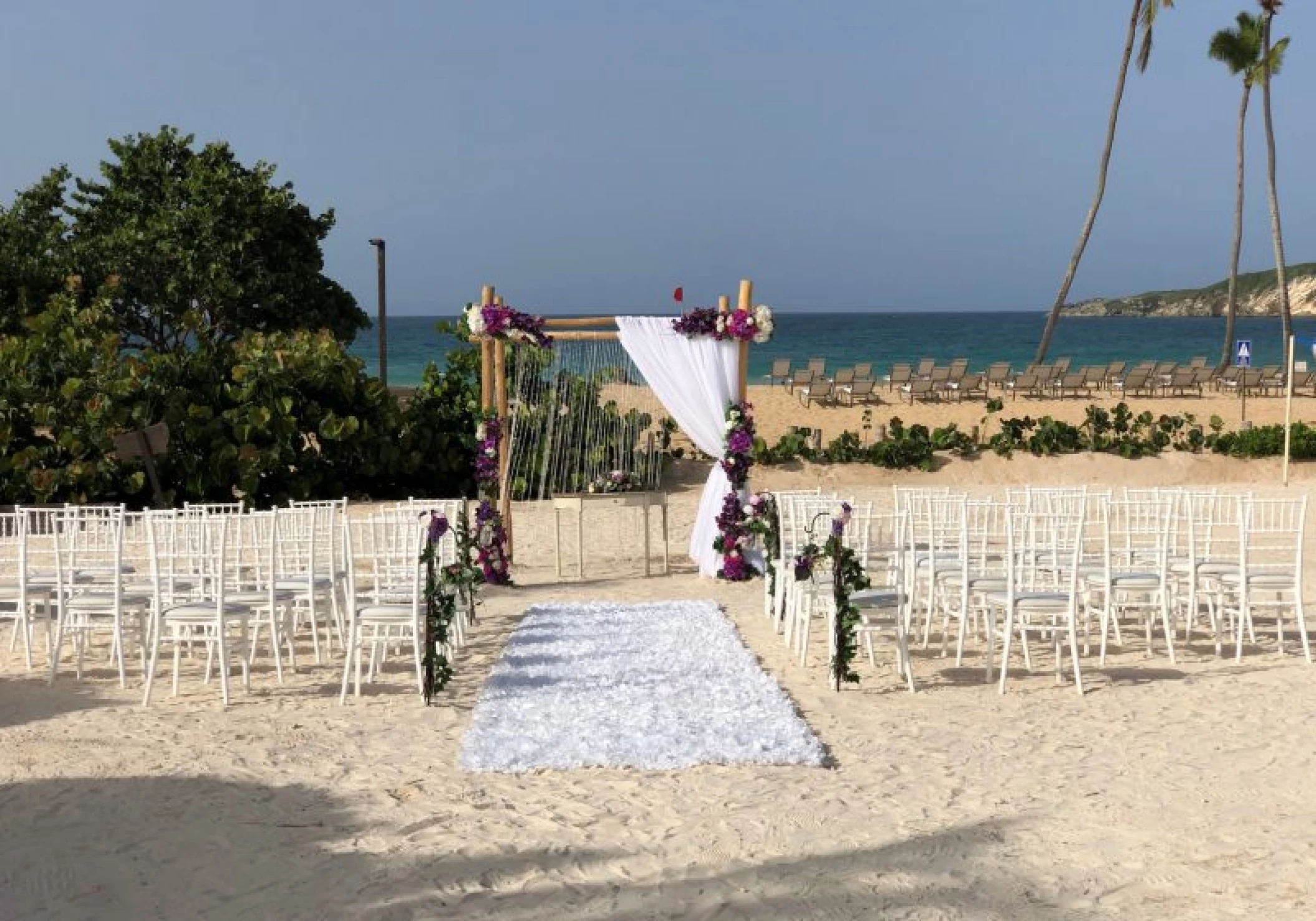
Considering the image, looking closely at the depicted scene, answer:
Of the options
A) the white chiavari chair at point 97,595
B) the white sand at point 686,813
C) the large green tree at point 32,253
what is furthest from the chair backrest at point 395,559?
the large green tree at point 32,253

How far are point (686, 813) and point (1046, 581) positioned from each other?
5.50 m

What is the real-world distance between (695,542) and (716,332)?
1.81 meters

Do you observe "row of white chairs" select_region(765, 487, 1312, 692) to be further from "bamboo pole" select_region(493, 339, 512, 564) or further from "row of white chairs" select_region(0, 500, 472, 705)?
"bamboo pole" select_region(493, 339, 512, 564)

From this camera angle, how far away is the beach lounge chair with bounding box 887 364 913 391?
25.2 metres

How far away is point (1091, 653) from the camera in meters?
8.34

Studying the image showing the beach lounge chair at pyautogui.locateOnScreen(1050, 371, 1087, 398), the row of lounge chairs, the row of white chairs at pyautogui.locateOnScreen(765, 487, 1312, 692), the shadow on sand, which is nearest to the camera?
the shadow on sand

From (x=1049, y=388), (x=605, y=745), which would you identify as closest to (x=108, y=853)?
(x=605, y=745)

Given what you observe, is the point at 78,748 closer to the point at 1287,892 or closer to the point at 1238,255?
the point at 1287,892

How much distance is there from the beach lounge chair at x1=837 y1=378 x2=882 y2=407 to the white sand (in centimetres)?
1683

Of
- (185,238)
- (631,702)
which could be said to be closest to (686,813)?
(631,702)

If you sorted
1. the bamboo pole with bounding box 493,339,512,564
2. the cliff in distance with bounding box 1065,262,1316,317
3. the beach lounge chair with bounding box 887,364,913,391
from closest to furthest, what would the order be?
the bamboo pole with bounding box 493,339,512,564, the beach lounge chair with bounding box 887,364,913,391, the cliff in distance with bounding box 1065,262,1316,317

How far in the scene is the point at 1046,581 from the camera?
9812 mm

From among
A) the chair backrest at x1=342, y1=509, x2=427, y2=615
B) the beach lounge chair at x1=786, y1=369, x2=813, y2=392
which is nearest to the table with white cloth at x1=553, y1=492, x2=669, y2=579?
the chair backrest at x1=342, y1=509, x2=427, y2=615

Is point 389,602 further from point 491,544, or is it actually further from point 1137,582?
point 1137,582
